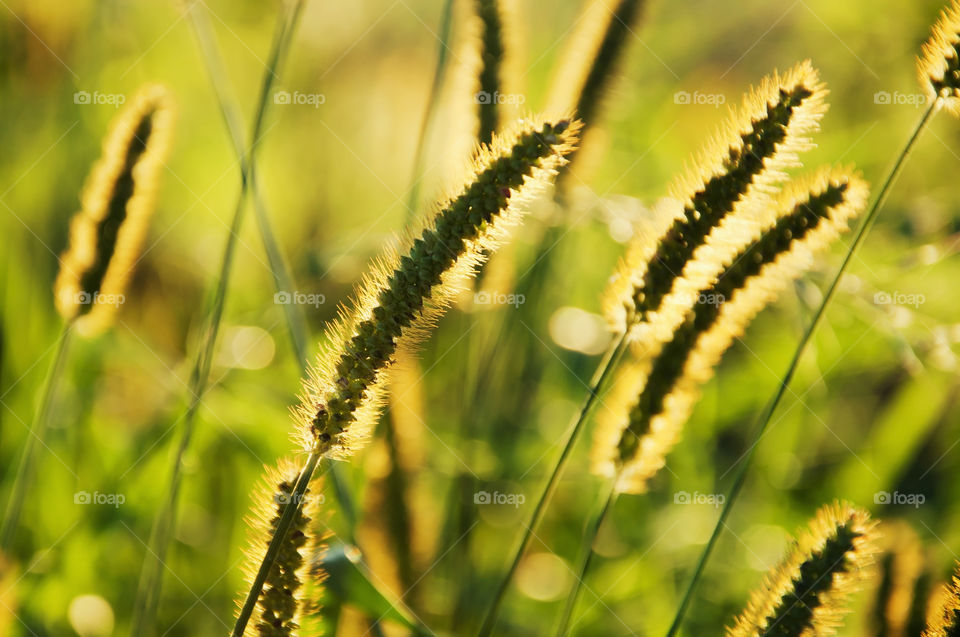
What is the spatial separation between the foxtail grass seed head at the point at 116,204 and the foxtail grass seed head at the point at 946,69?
1.50 m

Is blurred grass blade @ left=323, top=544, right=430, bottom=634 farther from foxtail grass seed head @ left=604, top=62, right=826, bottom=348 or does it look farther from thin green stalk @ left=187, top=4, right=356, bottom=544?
foxtail grass seed head @ left=604, top=62, right=826, bottom=348

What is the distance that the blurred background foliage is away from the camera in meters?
1.89

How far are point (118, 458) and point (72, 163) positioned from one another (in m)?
1.15

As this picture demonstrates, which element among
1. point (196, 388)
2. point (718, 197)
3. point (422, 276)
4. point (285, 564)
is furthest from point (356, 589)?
point (718, 197)

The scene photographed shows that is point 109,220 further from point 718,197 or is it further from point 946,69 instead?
point 946,69

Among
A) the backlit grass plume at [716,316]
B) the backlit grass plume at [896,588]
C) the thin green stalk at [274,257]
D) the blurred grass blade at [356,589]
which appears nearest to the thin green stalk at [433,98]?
the thin green stalk at [274,257]

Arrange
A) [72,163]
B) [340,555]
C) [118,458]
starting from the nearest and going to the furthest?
1. [340,555]
2. [118,458]
3. [72,163]

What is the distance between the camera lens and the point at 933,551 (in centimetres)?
208

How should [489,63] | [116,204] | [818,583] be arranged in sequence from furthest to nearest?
[489,63] → [116,204] → [818,583]

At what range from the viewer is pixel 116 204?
153cm

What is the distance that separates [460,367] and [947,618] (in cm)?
151

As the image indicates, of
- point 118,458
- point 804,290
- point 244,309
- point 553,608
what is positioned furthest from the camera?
point 244,309

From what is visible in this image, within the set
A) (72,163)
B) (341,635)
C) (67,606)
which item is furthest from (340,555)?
(72,163)

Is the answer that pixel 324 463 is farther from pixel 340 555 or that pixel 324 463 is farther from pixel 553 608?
pixel 553 608
